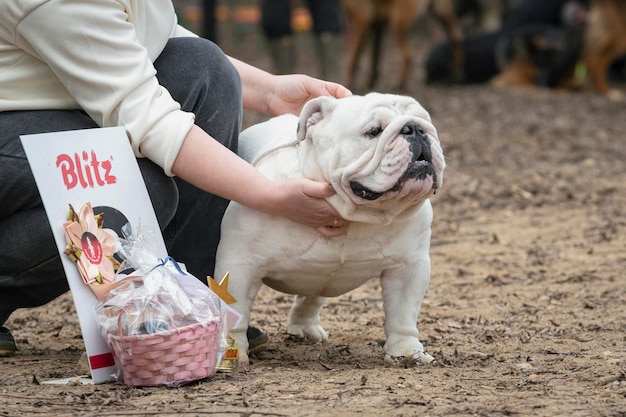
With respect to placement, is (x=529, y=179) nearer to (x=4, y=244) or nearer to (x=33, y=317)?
(x=33, y=317)

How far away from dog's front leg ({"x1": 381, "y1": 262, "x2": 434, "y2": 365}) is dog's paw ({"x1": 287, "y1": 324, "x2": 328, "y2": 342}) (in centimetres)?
37

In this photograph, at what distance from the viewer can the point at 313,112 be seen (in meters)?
2.48

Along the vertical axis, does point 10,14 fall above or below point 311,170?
above

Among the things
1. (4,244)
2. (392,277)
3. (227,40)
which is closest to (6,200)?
(4,244)

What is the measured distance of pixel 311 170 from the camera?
97.0 inches

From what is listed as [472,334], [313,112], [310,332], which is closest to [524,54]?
[472,334]

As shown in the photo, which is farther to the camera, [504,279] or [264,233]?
[504,279]

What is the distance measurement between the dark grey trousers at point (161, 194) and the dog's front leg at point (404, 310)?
50 centimetres

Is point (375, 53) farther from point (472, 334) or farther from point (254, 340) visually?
point (254, 340)

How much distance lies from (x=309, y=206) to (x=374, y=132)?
0.75 ft

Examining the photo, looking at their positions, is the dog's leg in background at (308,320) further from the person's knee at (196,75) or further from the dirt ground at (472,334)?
the person's knee at (196,75)

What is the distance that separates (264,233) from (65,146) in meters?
0.52

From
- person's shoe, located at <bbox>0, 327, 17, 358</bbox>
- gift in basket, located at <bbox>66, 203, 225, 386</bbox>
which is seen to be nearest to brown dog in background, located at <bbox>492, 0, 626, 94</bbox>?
person's shoe, located at <bbox>0, 327, 17, 358</bbox>

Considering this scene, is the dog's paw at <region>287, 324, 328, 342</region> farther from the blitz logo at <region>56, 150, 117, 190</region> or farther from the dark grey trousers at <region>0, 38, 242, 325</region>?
the blitz logo at <region>56, 150, 117, 190</region>
